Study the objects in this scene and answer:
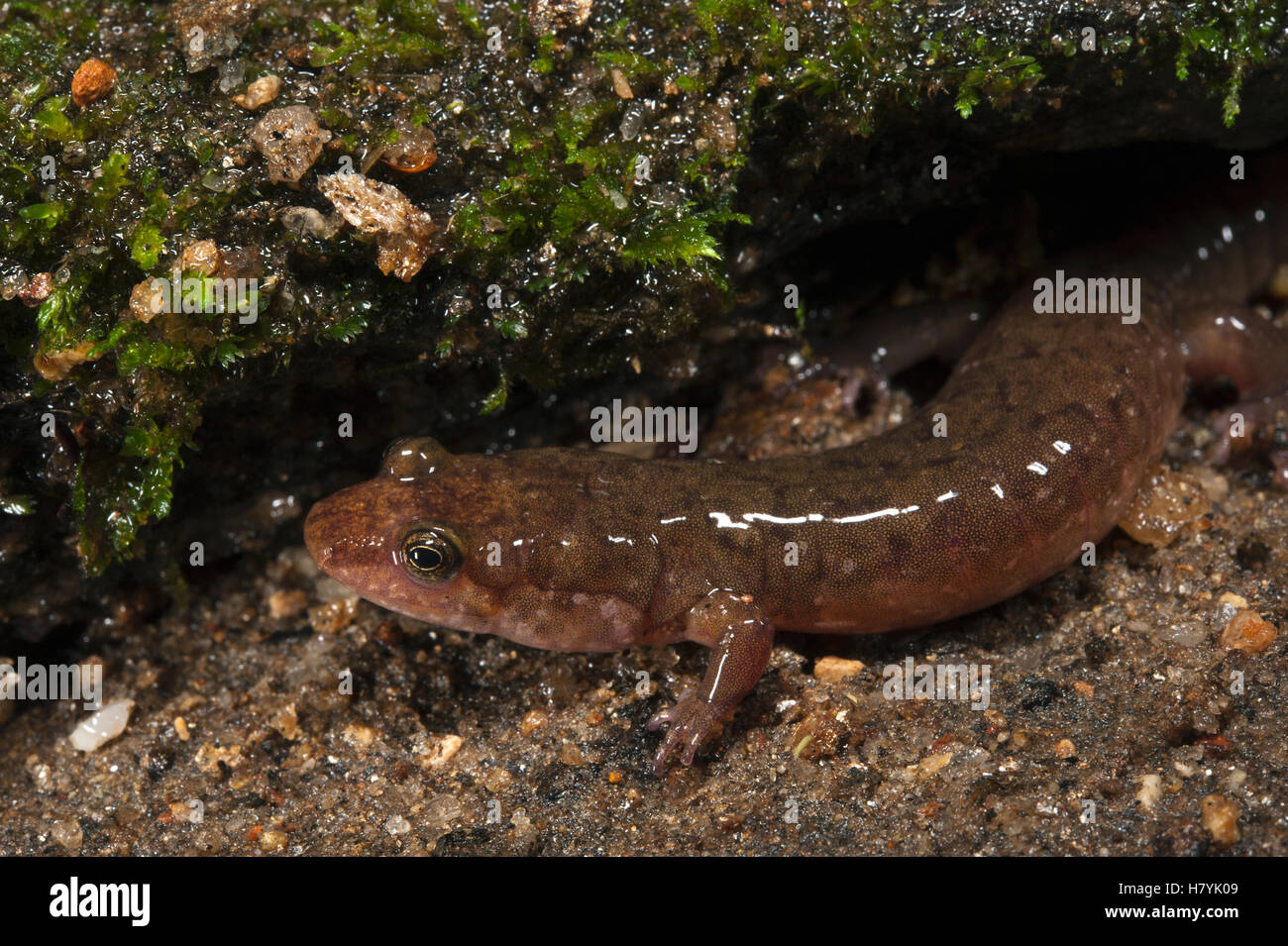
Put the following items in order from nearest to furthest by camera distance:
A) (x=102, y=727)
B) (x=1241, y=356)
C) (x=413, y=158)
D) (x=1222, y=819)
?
1. (x=1222, y=819)
2. (x=413, y=158)
3. (x=102, y=727)
4. (x=1241, y=356)

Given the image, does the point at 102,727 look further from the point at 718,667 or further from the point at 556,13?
the point at 556,13

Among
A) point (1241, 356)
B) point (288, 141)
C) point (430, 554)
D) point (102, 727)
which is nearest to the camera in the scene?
point (288, 141)

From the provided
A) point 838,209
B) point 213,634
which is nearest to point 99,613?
point 213,634

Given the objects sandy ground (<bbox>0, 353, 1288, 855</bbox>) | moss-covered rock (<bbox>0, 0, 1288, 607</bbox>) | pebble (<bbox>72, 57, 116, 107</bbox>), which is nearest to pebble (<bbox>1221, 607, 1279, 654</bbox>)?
sandy ground (<bbox>0, 353, 1288, 855</bbox>)

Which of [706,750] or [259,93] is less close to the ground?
[259,93]

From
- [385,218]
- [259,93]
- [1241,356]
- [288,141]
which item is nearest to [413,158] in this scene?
[385,218]

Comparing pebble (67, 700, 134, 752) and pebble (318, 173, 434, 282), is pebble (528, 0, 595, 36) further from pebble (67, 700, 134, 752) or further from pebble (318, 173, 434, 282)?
pebble (67, 700, 134, 752)

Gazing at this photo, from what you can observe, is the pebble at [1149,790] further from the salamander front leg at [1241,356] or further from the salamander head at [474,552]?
Result: the salamander front leg at [1241,356]

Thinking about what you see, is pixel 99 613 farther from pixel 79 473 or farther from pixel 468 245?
pixel 468 245
